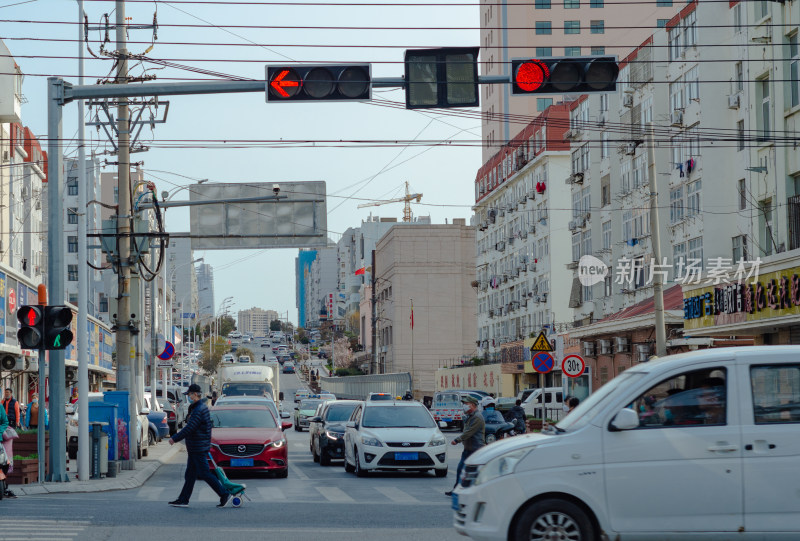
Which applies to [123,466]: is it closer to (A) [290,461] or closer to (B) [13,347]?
(A) [290,461]

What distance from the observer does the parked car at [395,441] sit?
22891 mm

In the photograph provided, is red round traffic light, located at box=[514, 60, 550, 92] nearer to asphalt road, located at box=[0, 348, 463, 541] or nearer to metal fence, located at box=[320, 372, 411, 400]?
asphalt road, located at box=[0, 348, 463, 541]

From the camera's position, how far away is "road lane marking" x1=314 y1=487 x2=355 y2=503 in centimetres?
1755

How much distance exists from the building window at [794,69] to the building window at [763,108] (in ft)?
7.50

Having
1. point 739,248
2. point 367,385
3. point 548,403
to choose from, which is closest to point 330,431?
point 739,248

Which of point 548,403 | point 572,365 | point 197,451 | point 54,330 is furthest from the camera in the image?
point 548,403

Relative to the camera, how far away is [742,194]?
130 ft

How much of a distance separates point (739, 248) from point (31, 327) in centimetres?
2841

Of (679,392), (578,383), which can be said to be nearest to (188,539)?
(679,392)

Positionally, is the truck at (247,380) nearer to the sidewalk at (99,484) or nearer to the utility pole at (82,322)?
the sidewalk at (99,484)

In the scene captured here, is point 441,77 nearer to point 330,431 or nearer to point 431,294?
point 330,431

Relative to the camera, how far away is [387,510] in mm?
15727

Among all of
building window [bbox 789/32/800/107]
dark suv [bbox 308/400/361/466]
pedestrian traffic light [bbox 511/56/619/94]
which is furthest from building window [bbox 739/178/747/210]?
pedestrian traffic light [bbox 511/56/619/94]

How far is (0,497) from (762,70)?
25446 millimetres
